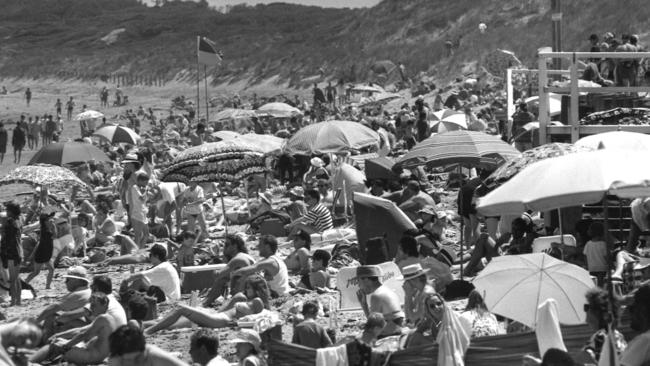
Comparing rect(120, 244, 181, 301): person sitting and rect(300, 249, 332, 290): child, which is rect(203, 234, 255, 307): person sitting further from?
rect(300, 249, 332, 290): child

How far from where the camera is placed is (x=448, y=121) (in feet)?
76.6

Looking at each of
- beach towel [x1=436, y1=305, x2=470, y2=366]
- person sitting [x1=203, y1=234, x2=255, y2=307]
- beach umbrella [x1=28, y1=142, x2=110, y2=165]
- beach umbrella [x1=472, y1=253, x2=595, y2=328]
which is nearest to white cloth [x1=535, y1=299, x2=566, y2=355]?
beach towel [x1=436, y1=305, x2=470, y2=366]

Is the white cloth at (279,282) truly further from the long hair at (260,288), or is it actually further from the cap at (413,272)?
the cap at (413,272)

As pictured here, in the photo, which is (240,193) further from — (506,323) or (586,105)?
(506,323)

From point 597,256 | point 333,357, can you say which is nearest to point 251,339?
point 333,357

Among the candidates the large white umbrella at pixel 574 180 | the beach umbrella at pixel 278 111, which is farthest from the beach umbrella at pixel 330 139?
the beach umbrella at pixel 278 111

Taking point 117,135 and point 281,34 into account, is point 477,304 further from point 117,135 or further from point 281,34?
point 281,34

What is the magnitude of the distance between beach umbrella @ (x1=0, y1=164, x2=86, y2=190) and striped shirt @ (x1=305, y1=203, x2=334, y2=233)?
348 centimetres

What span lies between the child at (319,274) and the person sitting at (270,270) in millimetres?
379

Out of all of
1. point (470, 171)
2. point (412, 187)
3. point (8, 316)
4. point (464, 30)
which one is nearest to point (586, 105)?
point (412, 187)

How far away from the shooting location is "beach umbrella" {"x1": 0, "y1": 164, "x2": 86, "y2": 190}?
688 inches

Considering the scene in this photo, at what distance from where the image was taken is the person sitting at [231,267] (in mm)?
12875

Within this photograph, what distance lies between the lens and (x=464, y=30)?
2340 inches

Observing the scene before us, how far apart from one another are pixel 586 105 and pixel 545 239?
4.48 meters
